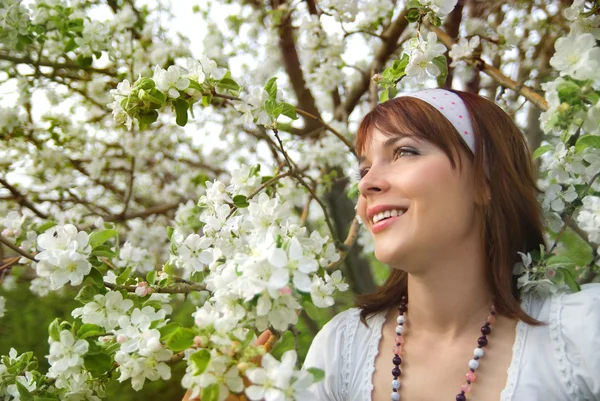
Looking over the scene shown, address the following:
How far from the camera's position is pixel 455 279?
1.30m

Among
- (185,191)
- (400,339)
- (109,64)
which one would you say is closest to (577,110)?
(400,339)

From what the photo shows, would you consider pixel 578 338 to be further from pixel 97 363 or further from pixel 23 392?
pixel 23 392

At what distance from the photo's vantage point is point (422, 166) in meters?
1.22

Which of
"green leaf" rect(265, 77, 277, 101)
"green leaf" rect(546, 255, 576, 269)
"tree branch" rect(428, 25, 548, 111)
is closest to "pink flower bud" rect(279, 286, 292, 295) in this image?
"green leaf" rect(265, 77, 277, 101)

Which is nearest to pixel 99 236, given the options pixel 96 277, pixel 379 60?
pixel 96 277

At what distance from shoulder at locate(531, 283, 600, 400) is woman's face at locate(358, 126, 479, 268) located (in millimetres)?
261

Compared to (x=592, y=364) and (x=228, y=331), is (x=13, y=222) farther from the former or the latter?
(x=592, y=364)

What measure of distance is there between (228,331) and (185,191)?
269cm

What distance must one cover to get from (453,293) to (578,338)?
280mm

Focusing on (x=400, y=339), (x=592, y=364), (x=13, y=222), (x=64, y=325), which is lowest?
(x=592, y=364)

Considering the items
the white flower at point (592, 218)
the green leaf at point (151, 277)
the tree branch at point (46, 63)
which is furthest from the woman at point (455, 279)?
the tree branch at point (46, 63)

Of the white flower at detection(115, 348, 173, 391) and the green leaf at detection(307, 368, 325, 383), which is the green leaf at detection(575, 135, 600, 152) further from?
the white flower at detection(115, 348, 173, 391)

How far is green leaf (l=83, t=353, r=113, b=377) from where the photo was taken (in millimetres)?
1121

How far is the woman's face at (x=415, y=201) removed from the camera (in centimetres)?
119
